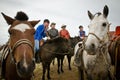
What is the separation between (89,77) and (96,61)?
58 cm

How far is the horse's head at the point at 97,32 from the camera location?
6586 mm

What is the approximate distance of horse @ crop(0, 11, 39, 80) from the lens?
15.5 feet

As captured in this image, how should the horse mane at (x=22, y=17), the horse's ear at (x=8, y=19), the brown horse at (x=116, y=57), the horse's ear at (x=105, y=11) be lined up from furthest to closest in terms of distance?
the brown horse at (x=116, y=57) < the horse's ear at (x=105, y=11) < the horse mane at (x=22, y=17) < the horse's ear at (x=8, y=19)

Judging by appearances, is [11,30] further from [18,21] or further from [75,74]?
[75,74]

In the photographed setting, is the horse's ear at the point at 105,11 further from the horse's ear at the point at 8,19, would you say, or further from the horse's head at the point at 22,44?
the horse's ear at the point at 8,19

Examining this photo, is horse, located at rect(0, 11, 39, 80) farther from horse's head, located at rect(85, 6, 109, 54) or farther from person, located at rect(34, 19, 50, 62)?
person, located at rect(34, 19, 50, 62)

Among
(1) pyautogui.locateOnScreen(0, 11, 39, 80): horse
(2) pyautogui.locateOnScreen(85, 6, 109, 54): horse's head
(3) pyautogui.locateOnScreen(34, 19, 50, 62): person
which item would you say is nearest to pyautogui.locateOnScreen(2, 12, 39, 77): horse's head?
(1) pyautogui.locateOnScreen(0, 11, 39, 80): horse

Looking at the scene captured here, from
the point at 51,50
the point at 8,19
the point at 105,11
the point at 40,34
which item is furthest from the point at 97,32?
the point at 51,50

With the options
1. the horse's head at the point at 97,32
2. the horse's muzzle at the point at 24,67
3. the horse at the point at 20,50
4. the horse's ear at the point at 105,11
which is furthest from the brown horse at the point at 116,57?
the horse's muzzle at the point at 24,67

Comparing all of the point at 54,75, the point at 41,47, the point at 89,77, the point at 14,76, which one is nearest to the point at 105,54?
the point at 89,77

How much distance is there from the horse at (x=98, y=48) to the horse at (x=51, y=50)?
17.5 feet

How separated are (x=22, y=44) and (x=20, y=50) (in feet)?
0.57

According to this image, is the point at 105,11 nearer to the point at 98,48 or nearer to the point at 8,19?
the point at 98,48

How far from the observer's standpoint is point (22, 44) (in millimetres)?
5012
